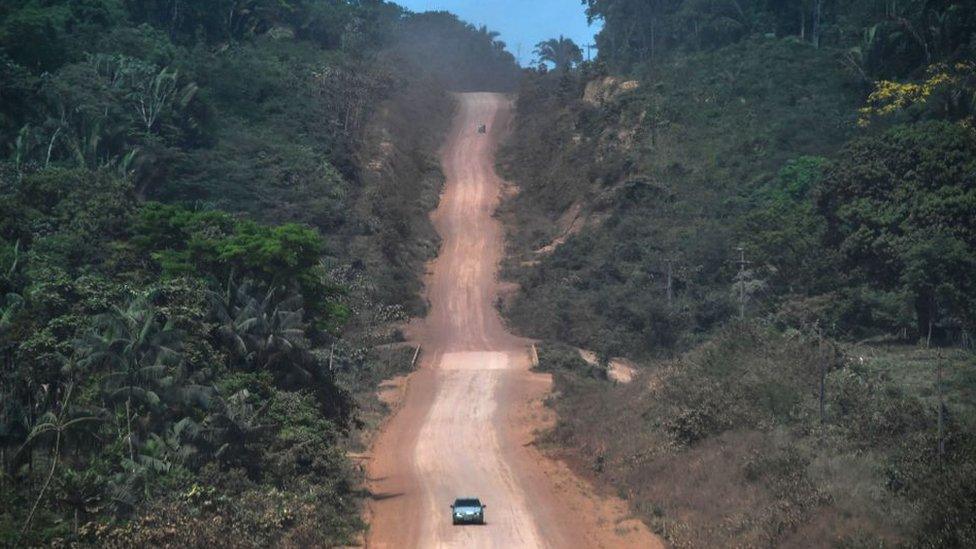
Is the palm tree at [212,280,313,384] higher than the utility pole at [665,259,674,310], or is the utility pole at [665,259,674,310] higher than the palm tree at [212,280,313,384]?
the palm tree at [212,280,313,384]

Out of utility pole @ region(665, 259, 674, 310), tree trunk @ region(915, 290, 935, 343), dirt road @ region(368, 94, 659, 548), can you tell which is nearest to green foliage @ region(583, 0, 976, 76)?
utility pole @ region(665, 259, 674, 310)

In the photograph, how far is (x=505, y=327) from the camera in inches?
2630

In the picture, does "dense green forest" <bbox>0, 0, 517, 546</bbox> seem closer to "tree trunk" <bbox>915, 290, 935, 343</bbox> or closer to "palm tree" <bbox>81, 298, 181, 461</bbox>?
"palm tree" <bbox>81, 298, 181, 461</bbox>

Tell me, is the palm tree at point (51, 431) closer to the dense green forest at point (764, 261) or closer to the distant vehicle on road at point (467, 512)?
the distant vehicle on road at point (467, 512)

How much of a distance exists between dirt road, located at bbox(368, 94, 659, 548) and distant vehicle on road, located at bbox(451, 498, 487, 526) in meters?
0.37

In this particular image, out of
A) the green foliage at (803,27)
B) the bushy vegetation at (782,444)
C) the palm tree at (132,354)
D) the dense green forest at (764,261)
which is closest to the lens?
the bushy vegetation at (782,444)

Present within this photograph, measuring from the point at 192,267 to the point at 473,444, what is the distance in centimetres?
1304

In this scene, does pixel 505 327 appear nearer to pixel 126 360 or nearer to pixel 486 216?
pixel 486 216

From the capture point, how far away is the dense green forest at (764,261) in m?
27.8

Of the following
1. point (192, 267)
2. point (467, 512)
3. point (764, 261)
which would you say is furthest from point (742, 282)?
point (192, 267)

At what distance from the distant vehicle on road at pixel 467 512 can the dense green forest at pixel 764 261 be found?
16.3 ft

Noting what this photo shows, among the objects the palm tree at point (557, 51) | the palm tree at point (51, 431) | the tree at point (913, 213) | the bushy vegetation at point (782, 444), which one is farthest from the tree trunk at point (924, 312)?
the palm tree at point (557, 51)

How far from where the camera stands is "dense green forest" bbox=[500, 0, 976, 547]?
27.8 meters

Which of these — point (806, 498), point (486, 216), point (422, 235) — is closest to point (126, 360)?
point (806, 498)
